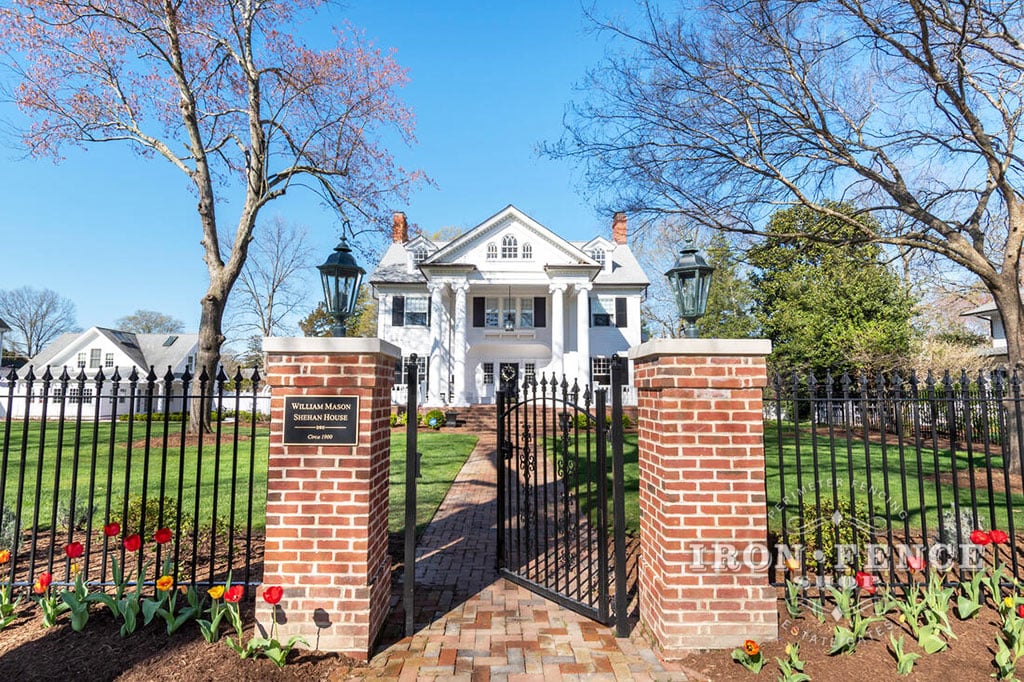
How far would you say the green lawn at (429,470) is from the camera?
6.99 metres

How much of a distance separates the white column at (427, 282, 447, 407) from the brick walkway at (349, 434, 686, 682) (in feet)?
57.6

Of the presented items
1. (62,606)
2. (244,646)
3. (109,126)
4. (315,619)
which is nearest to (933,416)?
(315,619)

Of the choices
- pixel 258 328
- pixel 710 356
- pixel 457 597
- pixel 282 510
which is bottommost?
pixel 457 597

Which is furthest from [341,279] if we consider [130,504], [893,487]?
[893,487]

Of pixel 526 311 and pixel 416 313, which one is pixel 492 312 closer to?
pixel 526 311

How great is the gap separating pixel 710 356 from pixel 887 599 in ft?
7.17

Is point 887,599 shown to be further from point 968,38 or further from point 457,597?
point 968,38

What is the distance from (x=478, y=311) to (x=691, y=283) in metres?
21.2

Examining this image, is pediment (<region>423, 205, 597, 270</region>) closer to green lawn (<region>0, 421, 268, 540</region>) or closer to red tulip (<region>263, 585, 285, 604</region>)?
green lawn (<region>0, 421, 268, 540</region>)

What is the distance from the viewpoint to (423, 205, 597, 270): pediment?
2378 centimetres

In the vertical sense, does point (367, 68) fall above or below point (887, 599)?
above

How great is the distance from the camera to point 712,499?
135 inches

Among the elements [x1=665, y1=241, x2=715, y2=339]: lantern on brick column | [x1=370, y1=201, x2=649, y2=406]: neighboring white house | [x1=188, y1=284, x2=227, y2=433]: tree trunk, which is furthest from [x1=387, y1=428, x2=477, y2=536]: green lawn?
[x1=370, y1=201, x2=649, y2=406]: neighboring white house

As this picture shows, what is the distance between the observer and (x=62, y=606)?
3637 mm
